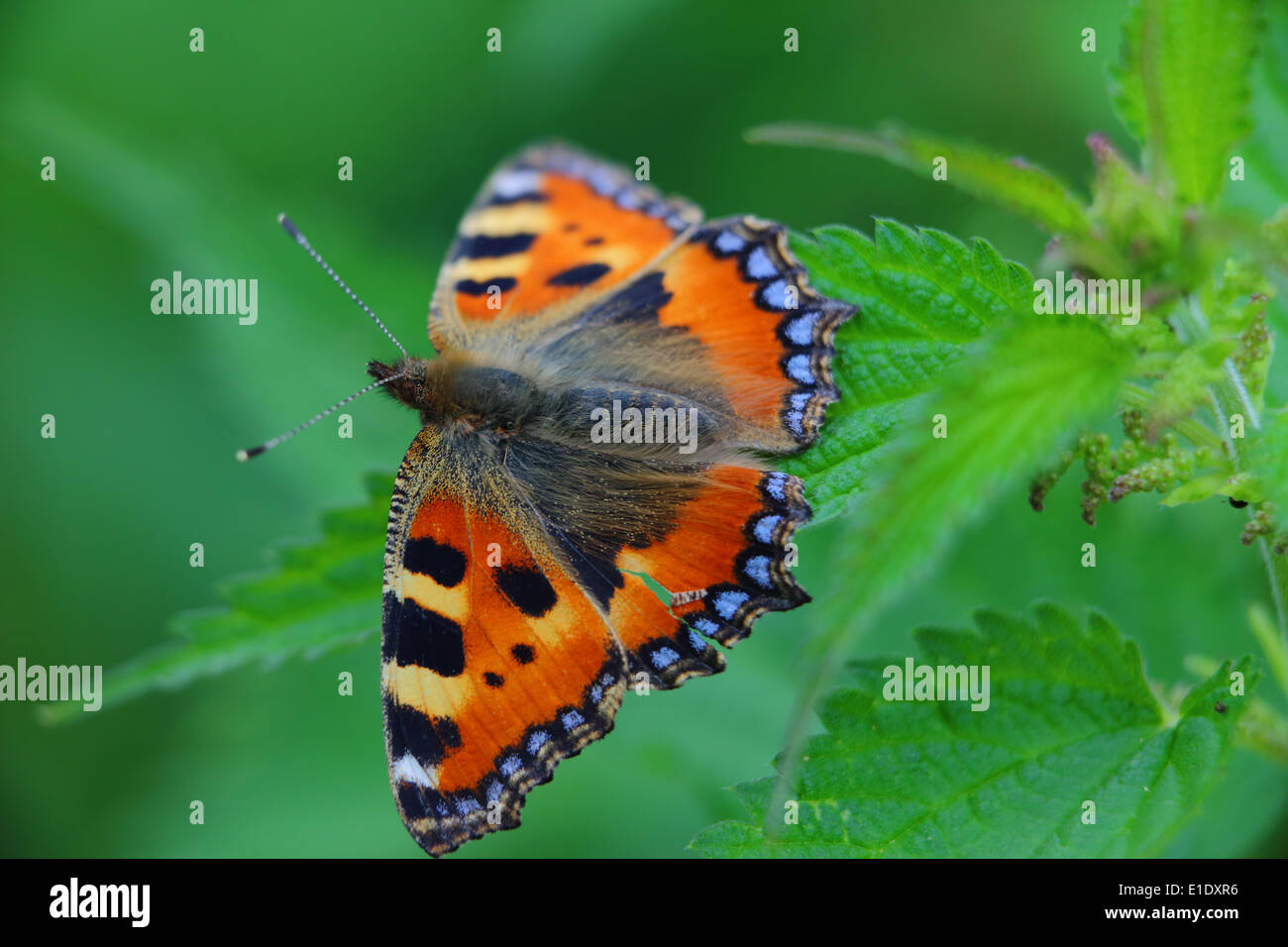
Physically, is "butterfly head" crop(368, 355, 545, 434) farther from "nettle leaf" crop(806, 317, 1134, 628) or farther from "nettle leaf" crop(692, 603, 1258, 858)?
"nettle leaf" crop(806, 317, 1134, 628)

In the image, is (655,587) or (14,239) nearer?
(655,587)

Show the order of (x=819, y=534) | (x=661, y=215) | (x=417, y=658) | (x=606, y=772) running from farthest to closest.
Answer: (x=606, y=772) < (x=819, y=534) < (x=661, y=215) < (x=417, y=658)

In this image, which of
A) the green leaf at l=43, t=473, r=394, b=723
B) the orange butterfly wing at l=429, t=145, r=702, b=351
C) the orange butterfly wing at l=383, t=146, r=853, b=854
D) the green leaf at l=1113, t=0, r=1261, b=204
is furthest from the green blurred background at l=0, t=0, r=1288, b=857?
the green leaf at l=1113, t=0, r=1261, b=204

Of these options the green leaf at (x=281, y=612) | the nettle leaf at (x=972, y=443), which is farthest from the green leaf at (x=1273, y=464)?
the green leaf at (x=281, y=612)

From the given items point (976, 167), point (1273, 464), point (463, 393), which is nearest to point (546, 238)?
point (463, 393)

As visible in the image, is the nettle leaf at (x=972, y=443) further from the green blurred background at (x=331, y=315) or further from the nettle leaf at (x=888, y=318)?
the green blurred background at (x=331, y=315)

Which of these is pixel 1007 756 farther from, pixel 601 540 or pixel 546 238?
pixel 546 238
